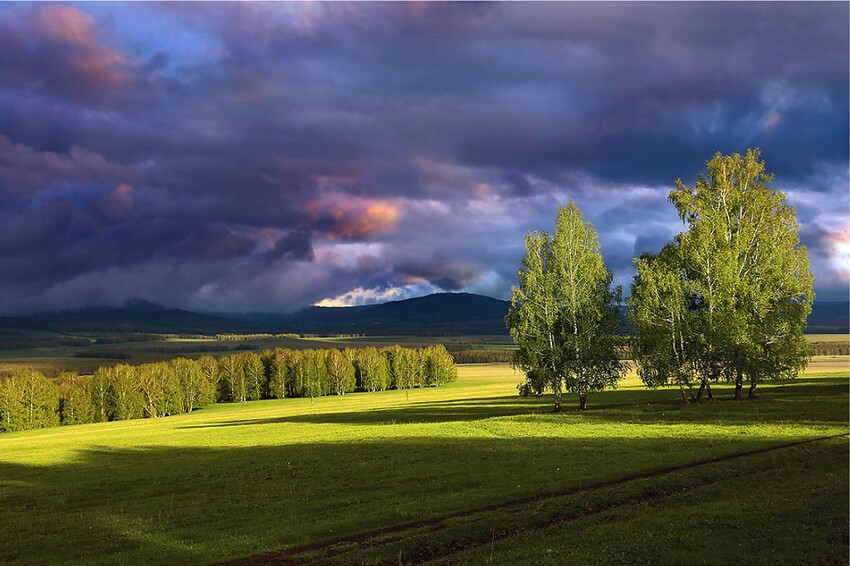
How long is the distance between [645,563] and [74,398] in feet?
532

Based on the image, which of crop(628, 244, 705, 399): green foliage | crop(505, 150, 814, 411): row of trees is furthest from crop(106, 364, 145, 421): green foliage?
crop(628, 244, 705, 399): green foliage

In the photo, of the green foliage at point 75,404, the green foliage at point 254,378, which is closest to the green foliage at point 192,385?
the green foliage at point 254,378

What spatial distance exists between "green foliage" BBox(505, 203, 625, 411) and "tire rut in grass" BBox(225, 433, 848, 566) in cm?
3793

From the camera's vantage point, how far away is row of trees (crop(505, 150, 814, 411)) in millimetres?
67500

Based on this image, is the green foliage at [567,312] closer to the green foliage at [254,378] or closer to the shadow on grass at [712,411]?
the shadow on grass at [712,411]

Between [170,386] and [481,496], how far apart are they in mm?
151130

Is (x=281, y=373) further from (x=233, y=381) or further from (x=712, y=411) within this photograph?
(x=712, y=411)

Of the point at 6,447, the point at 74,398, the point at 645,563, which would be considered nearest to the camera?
the point at 645,563

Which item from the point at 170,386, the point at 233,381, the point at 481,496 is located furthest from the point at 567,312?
the point at 233,381

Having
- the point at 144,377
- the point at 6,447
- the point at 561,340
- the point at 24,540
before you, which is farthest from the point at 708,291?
the point at 144,377

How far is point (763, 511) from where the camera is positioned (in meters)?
24.5

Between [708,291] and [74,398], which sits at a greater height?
[708,291]

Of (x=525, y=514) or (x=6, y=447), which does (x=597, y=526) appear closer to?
(x=525, y=514)

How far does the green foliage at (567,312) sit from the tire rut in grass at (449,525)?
124 feet
